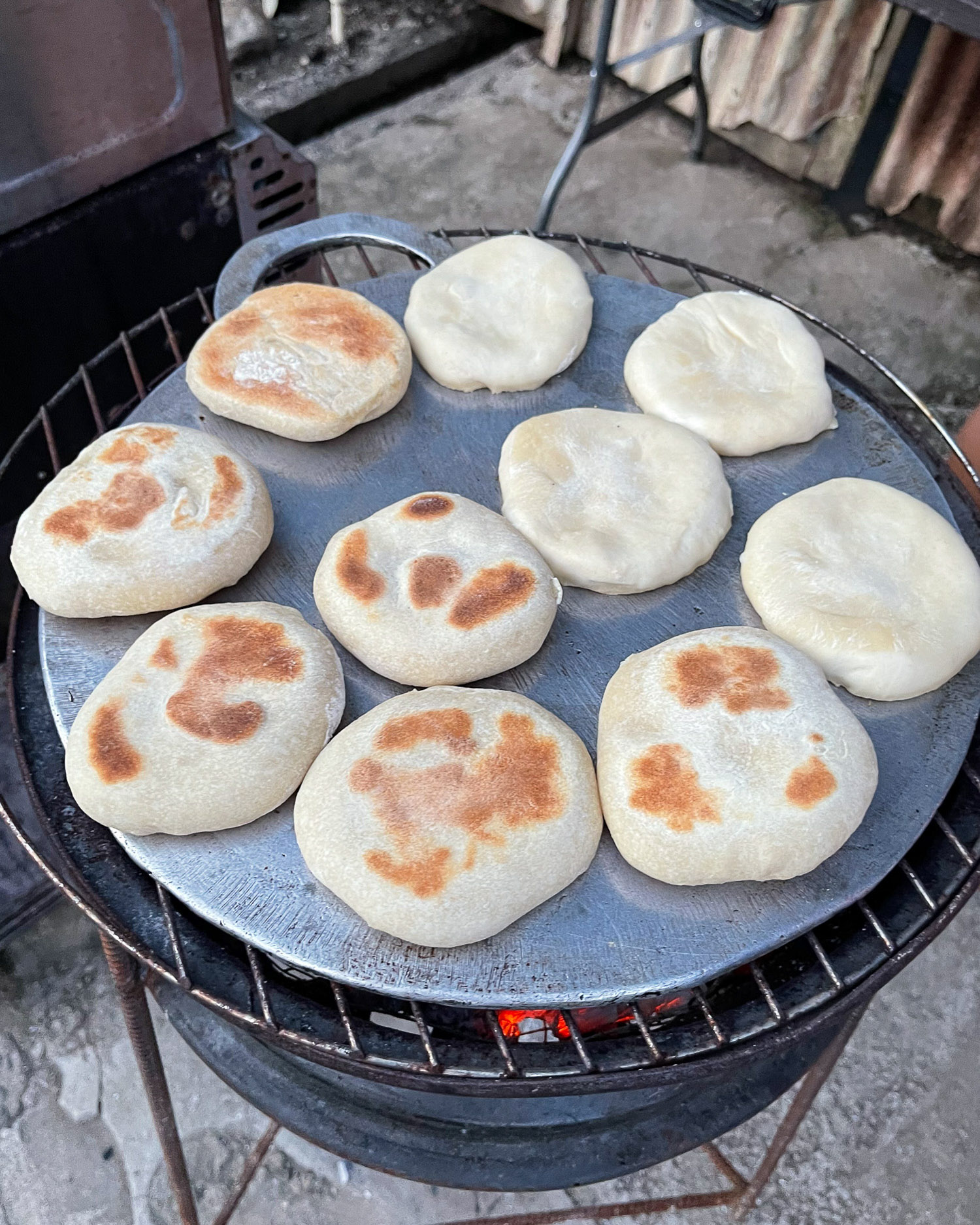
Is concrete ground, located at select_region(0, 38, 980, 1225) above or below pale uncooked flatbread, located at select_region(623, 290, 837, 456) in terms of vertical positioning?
below

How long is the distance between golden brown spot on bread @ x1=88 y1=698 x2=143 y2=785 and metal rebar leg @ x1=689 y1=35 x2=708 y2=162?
14.5ft

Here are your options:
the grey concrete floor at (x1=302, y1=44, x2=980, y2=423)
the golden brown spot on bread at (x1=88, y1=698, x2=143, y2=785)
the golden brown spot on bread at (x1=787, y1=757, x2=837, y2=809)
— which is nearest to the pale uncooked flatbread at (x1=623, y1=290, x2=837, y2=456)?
the golden brown spot on bread at (x1=787, y1=757, x2=837, y2=809)

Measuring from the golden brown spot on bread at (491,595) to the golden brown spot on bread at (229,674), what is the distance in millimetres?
283

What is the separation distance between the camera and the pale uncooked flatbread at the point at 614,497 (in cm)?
183

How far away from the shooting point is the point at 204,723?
5.20 ft

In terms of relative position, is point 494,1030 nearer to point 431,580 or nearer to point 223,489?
point 431,580

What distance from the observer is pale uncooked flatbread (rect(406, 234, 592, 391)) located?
6.91 feet

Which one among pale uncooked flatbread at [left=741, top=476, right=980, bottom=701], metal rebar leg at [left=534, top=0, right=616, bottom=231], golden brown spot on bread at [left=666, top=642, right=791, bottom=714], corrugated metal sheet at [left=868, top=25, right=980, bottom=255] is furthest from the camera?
corrugated metal sheet at [left=868, top=25, right=980, bottom=255]

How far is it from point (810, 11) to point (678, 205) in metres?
1.05

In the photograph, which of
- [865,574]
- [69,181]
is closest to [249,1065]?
[865,574]

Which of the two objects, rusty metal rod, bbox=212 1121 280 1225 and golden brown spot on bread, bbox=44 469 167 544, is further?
rusty metal rod, bbox=212 1121 280 1225

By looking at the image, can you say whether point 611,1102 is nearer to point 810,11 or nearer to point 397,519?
point 397,519

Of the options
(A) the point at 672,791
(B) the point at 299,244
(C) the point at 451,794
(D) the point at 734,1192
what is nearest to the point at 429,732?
(C) the point at 451,794

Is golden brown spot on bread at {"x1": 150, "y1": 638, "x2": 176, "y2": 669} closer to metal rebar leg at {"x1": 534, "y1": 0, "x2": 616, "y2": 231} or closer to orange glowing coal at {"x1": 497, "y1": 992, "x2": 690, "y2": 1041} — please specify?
orange glowing coal at {"x1": 497, "y1": 992, "x2": 690, "y2": 1041}
